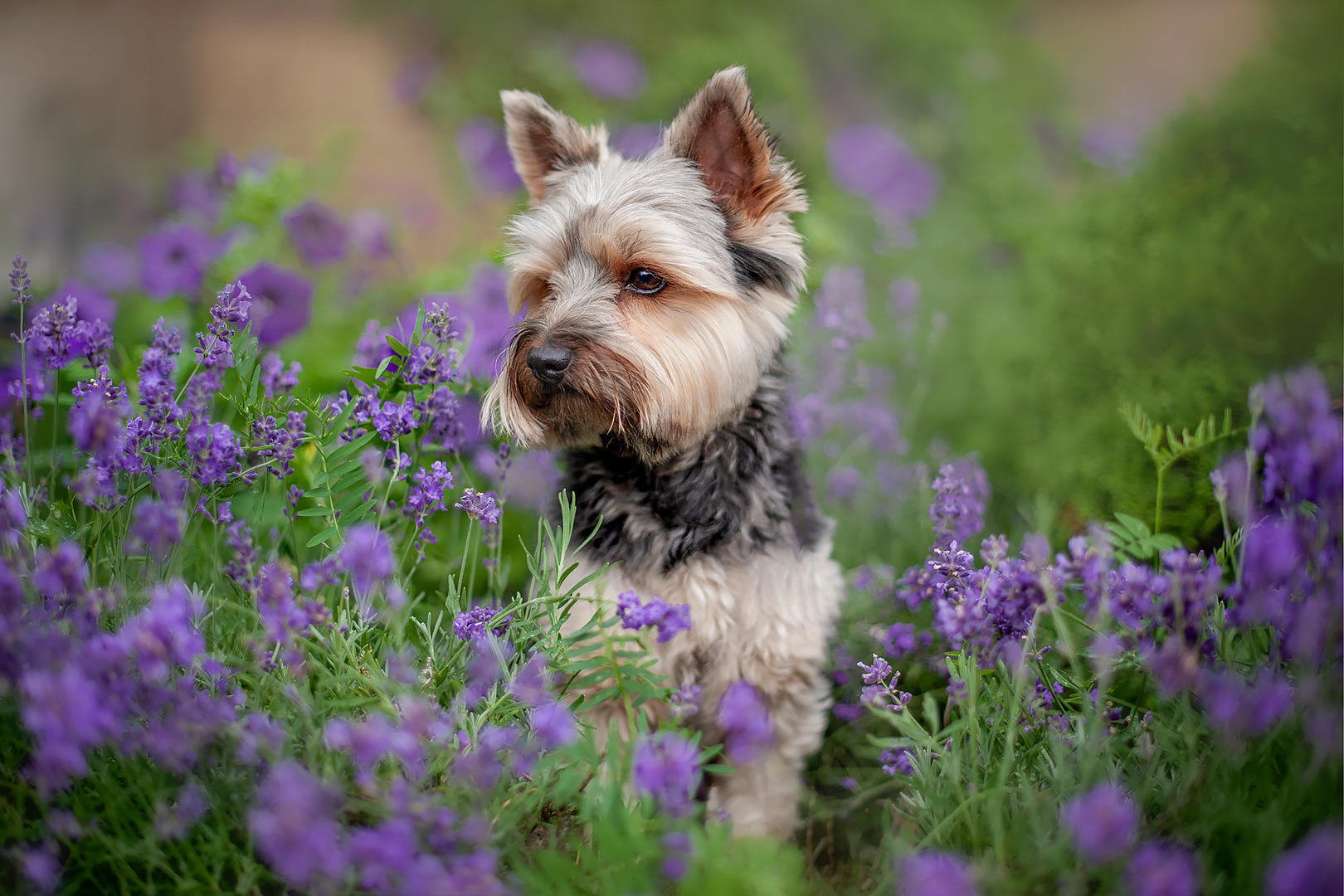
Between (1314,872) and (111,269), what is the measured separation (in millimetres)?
7362

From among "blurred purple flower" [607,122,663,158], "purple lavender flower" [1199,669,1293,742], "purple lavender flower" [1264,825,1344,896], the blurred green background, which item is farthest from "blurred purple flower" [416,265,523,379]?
"purple lavender flower" [1264,825,1344,896]


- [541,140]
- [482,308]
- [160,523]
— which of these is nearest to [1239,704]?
[160,523]

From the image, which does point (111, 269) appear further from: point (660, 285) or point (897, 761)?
point (897, 761)

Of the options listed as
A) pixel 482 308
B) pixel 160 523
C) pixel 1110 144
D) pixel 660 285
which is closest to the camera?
pixel 160 523

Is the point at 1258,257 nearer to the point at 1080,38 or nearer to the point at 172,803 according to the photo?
the point at 172,803

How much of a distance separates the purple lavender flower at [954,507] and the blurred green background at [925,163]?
0.46 meters

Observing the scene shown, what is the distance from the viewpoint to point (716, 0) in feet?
29.8

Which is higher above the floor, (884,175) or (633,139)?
(884,175)

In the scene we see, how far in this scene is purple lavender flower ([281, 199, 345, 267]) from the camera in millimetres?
5492

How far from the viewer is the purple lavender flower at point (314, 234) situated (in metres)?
5.49

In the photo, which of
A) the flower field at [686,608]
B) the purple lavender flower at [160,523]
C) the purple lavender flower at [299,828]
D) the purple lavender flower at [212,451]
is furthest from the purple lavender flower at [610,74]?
the purple lavender flower at [299,828]

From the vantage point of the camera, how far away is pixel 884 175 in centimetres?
689

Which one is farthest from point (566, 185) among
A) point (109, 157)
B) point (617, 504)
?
point (109, 157)

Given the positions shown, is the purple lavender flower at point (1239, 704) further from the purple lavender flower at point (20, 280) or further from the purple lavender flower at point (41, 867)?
the purple lavender flower at point (20, 280)
